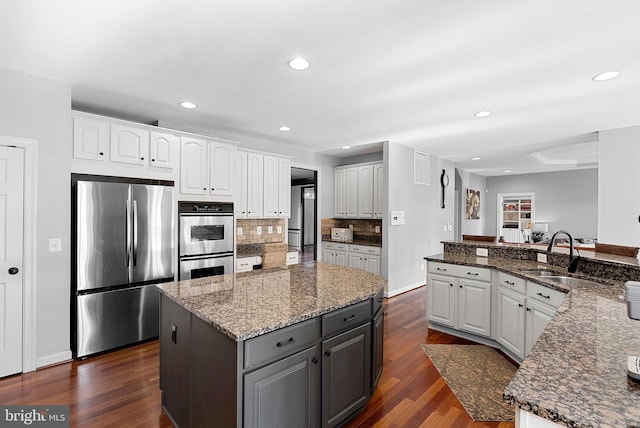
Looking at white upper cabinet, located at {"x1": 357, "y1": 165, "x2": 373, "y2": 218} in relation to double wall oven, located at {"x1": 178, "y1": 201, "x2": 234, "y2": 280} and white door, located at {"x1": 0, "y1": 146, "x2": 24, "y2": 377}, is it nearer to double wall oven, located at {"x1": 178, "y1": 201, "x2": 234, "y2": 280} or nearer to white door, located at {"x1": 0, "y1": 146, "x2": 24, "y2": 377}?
double wall oven, located at {"x1": 178, "y1": 201, "x2": 234, "y2": 280}

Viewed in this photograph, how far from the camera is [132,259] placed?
329 cm

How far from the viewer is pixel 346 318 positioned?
6.52 ft

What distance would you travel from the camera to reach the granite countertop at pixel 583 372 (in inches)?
33.4

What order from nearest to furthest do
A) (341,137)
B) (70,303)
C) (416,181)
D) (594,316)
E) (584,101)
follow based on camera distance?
(594,316), (70,303), (584,101), (341,137), (416,181)

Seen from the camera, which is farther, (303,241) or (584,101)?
(303,241)

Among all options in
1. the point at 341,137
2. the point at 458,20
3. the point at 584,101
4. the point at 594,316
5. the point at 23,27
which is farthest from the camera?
the point at 341,137

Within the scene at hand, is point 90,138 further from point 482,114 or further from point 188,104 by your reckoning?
point 482,114

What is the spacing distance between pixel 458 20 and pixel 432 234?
4965 millimetres

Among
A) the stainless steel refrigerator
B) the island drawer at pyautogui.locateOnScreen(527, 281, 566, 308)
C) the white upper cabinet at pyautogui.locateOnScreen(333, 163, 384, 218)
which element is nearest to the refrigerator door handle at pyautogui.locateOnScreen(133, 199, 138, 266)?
the stainless steel refrigerator

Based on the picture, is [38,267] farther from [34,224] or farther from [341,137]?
[341,137]

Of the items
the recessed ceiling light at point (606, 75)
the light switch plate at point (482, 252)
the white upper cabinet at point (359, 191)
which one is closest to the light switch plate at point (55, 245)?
the white upper cabinet at point (359, 191)

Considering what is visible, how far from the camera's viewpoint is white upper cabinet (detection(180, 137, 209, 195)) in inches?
150

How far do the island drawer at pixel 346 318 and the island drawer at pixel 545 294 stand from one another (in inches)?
56.9

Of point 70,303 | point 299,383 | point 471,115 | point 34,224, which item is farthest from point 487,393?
point 34,224
